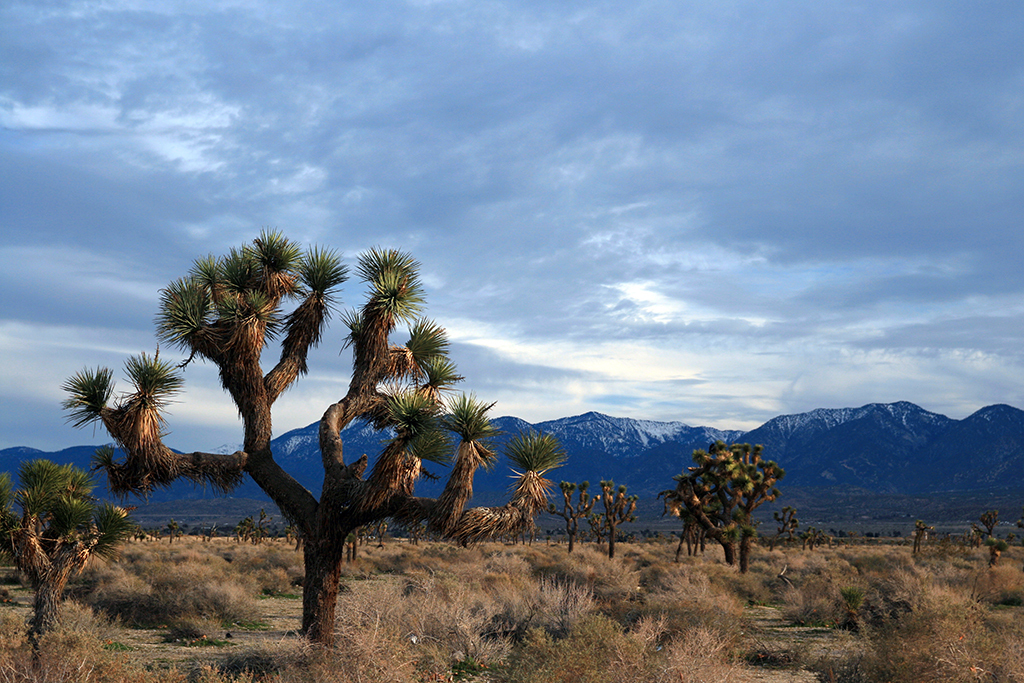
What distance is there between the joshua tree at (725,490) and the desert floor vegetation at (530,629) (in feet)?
10.1

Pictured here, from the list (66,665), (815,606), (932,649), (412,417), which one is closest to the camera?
(66,665)

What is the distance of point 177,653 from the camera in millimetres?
13320

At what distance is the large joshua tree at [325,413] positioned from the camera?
1097cm

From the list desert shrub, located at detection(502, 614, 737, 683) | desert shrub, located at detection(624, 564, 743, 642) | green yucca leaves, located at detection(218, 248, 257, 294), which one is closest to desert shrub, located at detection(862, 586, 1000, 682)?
desert shrub, located at detection(502, 614, 737, 683)

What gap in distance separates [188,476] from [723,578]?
57.7 feet

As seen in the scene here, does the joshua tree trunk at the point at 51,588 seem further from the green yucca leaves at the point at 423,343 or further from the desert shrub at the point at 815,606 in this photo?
the desert shrub at the point at 815,606

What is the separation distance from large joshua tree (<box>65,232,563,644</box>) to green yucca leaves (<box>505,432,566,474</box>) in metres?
0.02

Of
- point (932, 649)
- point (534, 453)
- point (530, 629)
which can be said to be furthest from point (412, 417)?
point (932, 649)

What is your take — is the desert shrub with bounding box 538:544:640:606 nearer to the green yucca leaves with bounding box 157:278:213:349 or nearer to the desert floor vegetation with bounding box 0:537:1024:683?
the desert floor vegetation with bounding box 0:537:1024:683

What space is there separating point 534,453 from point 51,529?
8507 millimetres

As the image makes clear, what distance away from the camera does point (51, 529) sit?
1272cm

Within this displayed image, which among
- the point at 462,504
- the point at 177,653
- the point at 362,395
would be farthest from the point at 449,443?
the point at 177,653

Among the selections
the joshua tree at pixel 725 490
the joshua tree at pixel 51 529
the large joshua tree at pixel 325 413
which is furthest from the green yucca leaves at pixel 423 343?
the joshua tree at pixel 725 490

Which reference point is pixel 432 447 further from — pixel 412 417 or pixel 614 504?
pixel 614 504
